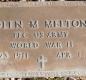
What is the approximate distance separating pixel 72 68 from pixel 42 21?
59 cm

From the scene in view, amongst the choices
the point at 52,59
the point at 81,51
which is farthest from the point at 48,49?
the point at 81,51

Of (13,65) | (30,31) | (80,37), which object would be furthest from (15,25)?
(80,37)

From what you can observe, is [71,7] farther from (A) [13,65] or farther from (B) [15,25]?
(A) [13,65]

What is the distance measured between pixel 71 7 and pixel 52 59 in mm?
583

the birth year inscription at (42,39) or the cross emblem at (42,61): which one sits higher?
the birth year inscription at (42,39)

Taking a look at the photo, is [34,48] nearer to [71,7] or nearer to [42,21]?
[42,21]

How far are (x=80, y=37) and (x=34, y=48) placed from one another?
0.50 m

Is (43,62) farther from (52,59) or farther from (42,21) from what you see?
(42,21)

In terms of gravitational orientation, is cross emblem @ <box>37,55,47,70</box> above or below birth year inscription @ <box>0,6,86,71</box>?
below

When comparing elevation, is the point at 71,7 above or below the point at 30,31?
above

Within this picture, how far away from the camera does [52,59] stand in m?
3.72

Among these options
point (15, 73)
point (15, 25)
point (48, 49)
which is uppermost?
point (15, 25)

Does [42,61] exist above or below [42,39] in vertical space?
below

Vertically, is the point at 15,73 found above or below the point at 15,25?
below
